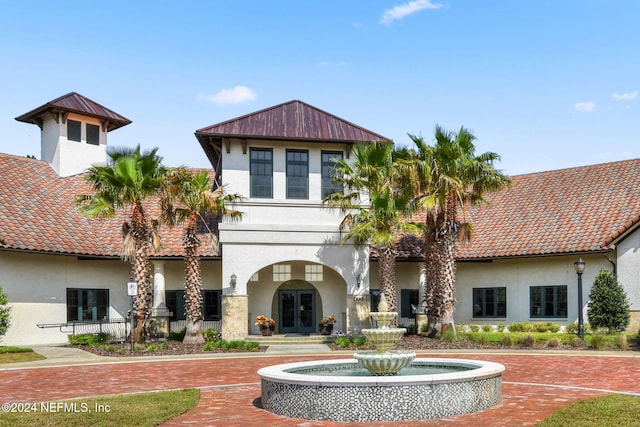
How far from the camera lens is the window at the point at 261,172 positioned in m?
28.1

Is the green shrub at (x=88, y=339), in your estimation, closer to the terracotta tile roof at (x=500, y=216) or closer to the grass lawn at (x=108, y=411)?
the terracotta tile roof at (x=500, y=216)

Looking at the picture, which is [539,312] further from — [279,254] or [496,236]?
[279,254]

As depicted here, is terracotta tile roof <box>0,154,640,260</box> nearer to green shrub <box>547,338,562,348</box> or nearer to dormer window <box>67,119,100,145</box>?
dormer window <box>67,119,100,145</box>

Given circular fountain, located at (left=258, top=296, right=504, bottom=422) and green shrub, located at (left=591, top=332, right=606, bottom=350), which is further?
green shrub, located at (left=591, top=332, right=606, bottom=350)

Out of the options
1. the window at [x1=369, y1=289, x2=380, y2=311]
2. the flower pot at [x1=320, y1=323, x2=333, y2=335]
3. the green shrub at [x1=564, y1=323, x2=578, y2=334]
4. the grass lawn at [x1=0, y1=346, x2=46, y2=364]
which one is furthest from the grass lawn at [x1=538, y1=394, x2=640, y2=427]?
the window at [x1=369, y1=289, x2=380, y2=311]

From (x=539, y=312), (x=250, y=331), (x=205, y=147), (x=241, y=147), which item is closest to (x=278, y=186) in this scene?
(x=241, y=147)

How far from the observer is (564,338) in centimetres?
2475

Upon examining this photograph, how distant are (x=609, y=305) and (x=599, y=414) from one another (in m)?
15.3

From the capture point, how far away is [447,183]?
2562 centimetres

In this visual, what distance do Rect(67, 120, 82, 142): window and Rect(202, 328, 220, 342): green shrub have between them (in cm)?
1337

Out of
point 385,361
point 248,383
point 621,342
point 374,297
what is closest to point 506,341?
point 621,342

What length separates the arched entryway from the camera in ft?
101

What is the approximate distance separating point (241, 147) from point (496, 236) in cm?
1228

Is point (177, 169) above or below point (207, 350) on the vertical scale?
above
